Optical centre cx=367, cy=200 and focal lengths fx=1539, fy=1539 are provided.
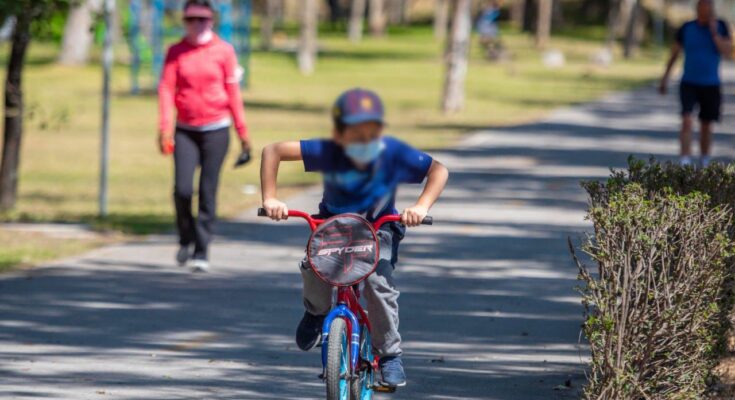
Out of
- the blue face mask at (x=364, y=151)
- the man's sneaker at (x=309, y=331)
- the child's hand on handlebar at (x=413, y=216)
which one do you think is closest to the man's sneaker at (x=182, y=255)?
the man's sneaker at (x=309, y=331)

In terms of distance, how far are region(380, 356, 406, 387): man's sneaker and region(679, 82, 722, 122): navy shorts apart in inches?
424

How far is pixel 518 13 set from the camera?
84.1 m

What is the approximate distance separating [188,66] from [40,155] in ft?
39.7

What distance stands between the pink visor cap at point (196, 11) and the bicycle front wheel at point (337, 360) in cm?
526

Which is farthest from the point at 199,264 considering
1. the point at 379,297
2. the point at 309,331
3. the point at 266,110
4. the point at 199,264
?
the point at 266,110

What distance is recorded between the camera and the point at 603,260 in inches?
242

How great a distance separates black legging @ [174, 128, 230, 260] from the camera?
11047 millimetres

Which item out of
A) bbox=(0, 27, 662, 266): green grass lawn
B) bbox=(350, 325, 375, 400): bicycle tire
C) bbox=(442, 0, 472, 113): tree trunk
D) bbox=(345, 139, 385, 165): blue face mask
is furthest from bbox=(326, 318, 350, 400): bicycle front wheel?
bbox=(442, 0, 472, 113): tree trunk

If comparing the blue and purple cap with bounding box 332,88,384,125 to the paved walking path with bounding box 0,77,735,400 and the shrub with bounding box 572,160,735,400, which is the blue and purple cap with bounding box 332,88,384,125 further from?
the paved walking path with bounding box 0,77,735,400

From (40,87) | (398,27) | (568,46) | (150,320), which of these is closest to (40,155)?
(150,320)

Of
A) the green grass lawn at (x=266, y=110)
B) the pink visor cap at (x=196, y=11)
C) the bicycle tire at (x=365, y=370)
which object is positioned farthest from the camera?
the green grass lawn at (x=266, y=110)

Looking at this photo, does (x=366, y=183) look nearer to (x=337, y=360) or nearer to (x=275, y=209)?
(x=275, y=209)

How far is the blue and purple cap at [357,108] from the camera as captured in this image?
5.74 meters

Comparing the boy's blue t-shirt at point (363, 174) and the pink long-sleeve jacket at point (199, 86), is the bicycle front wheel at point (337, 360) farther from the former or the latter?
the pink long-sleeve jacket at point (199, 86)
